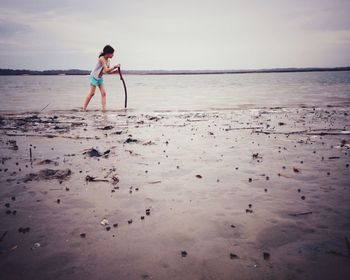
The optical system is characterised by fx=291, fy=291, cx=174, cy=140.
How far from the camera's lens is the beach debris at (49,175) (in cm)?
546

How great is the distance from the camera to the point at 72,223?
388cm

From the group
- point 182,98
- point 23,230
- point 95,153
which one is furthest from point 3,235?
point 182,98

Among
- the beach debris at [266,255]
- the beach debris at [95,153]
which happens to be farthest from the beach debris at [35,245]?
the beach debris at [95,153]

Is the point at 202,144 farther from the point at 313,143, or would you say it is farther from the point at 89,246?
the point at 89,246

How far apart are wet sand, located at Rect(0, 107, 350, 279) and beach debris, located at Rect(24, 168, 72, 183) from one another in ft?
0.08

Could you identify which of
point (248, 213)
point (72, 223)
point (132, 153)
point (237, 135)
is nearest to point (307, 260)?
point (248, 213)

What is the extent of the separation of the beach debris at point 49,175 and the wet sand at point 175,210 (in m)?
0.02

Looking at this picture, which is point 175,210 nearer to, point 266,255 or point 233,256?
point 233,256

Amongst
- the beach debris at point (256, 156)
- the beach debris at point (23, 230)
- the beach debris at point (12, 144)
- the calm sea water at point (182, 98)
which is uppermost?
the calm sea water at point (182, 98)

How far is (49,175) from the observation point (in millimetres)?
5605

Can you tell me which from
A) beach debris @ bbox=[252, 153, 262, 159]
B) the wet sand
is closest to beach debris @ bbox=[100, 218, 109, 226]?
the wet sand

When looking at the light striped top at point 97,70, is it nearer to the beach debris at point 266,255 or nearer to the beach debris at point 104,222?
the beach debris at point 104,222

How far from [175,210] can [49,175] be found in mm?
2800

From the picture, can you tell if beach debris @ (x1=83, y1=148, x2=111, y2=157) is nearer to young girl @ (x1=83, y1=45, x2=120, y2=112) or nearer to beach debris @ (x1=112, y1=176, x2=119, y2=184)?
beach debris @ (x1=112, y1=176, x2=119, y2=184)
